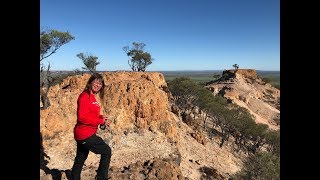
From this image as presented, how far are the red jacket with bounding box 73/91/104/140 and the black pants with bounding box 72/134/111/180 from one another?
0.09 m

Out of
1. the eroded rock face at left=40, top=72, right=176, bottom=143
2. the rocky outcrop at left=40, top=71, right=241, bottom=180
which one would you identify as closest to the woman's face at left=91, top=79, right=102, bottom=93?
the rocky outcrop at left=40, top=71, right=241, bottom=180

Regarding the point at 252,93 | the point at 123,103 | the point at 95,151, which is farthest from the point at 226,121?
the point at 95,151

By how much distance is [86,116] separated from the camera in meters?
3.62

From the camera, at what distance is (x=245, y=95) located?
5491 centimetres

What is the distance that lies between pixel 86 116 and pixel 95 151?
0.46m

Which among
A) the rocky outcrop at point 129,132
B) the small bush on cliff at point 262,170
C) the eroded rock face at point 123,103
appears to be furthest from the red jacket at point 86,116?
the small bush on cliff at point 262,170

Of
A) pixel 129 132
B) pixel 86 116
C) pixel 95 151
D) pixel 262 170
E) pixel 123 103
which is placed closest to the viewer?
pixel 86 116

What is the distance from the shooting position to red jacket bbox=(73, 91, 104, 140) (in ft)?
11.9

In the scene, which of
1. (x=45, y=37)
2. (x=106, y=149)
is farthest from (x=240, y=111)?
(x=106, y=149)

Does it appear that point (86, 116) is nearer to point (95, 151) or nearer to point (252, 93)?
point (95, 151)

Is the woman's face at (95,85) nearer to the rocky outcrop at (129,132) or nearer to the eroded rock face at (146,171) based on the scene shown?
the eroded rock face at (146,171)

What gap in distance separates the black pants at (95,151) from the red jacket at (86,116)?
9cm
